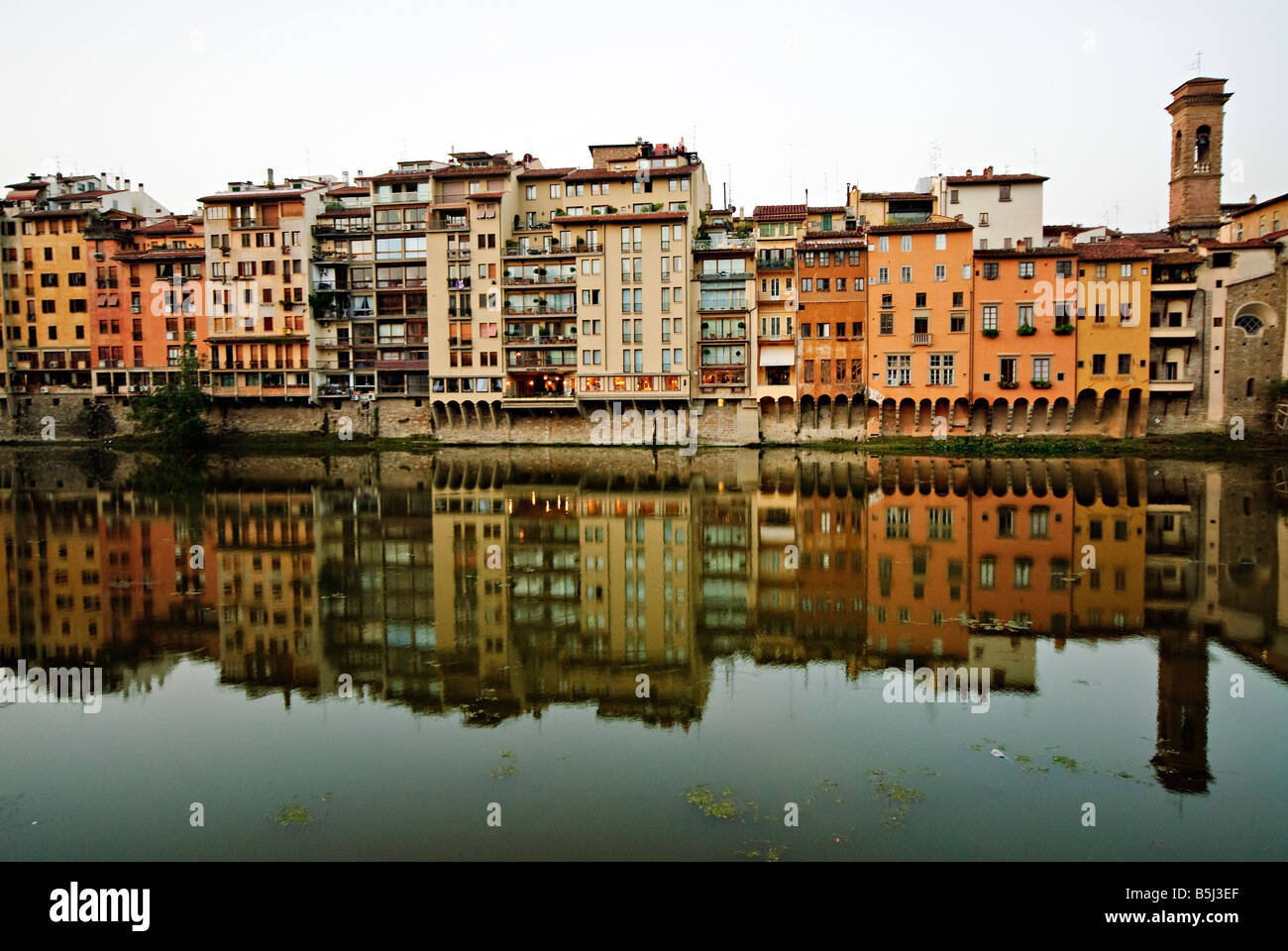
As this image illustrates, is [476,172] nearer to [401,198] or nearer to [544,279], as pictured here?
[401,198]

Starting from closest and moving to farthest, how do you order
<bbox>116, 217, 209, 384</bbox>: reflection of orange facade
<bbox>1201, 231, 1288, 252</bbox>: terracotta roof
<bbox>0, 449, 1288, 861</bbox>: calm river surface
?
<bbox>0, 449, 1288, 861</bbox>: calm river surface < <bbox>1201, 231, 1288, 252</bbox>: terracotta roof < <bbox>116, 217, 209, 384</bbox>: reflection of orange facade

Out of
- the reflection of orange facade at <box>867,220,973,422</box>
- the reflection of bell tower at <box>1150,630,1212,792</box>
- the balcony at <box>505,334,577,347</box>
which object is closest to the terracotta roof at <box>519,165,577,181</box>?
the balcony at <box>505,334,577,347</box>

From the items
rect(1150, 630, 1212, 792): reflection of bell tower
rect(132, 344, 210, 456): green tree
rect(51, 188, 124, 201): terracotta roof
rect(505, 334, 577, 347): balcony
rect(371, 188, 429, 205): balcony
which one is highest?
rect(51, 188, 124, 201): terracotta roof

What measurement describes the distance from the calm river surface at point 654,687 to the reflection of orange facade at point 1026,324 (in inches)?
1241

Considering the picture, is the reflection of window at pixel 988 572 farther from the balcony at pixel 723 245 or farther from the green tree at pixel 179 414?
the green tree at pixel 179 414

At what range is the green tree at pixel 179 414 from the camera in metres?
73.1

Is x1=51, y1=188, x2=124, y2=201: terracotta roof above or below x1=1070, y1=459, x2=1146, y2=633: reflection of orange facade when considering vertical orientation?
above

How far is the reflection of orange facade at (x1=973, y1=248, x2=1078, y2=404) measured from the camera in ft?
221

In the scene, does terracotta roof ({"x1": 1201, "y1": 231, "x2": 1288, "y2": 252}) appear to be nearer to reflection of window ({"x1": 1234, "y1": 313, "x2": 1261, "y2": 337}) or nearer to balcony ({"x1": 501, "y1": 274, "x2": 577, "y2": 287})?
reflection of window ({"x1": 1234, "y1": 313, "x2": 1261, "y2": 337})

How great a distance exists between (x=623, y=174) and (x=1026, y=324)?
3304 cm

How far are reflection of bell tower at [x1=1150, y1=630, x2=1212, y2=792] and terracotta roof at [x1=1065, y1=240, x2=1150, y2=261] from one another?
175 ft

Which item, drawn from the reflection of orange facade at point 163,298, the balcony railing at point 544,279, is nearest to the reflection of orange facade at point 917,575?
the balcony railing at point 544,279

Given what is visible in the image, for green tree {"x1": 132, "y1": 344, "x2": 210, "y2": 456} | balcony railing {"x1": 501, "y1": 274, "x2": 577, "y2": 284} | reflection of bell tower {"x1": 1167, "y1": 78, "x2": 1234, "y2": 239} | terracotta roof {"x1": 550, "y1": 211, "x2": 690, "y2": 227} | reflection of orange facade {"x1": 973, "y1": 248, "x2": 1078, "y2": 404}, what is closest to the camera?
reflection of orange facade {"x1": 973, "y1": 248, "x2": 1078, "y2": 404}

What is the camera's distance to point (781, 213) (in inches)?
2928
